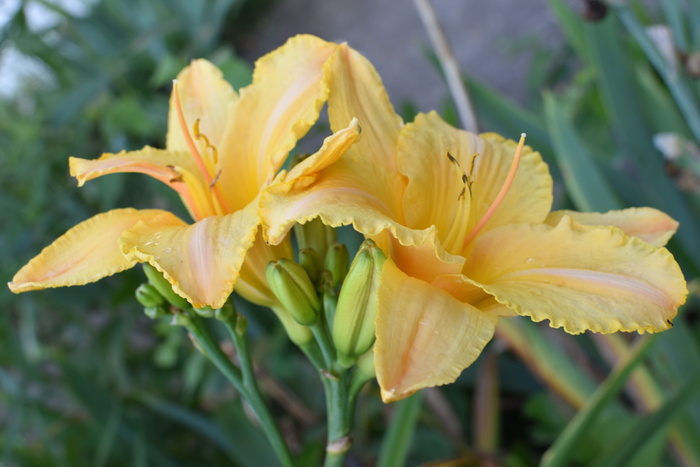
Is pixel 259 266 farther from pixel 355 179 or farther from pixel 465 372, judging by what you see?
pixel 465 372

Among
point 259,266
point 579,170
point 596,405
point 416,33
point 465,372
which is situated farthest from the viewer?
point 416,33

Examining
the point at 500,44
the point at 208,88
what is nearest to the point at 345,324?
the point at 208,88

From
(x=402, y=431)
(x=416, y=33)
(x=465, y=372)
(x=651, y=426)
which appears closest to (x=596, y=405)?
(x=651, y=426)

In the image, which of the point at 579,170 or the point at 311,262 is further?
the point at 579,170

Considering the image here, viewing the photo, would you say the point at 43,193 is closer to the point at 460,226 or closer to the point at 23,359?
the point at 23,359

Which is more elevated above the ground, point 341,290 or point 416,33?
point 341,290

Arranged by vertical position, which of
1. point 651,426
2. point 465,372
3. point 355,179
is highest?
point 355,179

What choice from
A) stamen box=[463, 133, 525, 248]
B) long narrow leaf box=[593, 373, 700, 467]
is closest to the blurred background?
long narrow leaf box=[593, 373, 700, 467]
